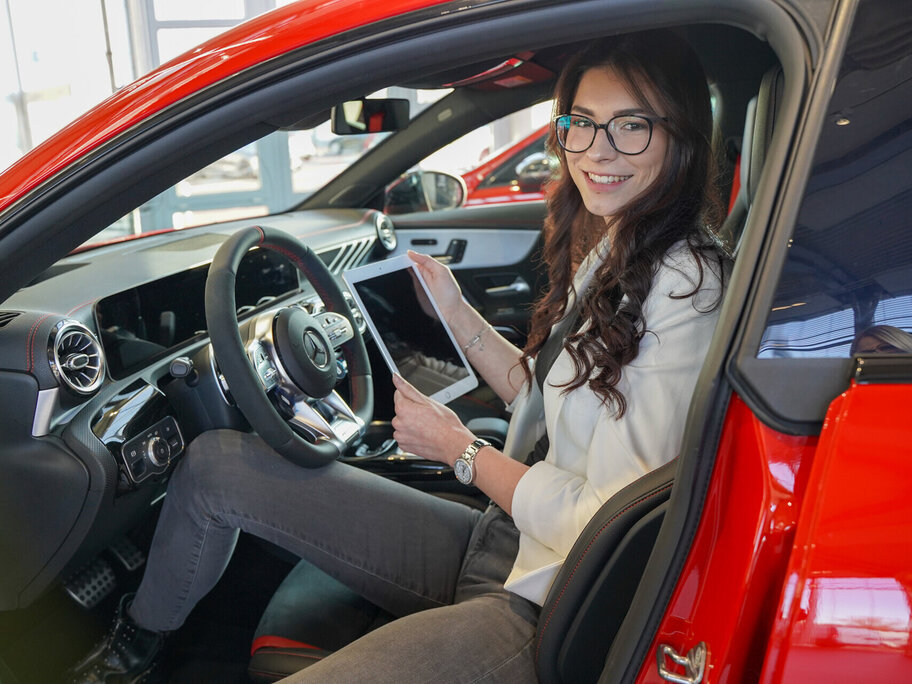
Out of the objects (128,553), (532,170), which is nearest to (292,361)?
(128,553)

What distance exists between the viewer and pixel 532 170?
467 cm

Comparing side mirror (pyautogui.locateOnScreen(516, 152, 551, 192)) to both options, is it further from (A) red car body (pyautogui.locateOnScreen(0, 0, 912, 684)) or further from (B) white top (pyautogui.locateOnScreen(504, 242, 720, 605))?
(A) red car body (pyautogui.locateOnScreen(0, 0, 912, 684))

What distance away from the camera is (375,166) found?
2.71 meters

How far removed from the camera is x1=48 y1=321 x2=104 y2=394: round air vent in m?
1.20

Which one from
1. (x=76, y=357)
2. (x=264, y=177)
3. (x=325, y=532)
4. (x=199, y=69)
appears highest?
(x=264, y=177)

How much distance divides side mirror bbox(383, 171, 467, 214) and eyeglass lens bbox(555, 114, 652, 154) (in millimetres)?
1750

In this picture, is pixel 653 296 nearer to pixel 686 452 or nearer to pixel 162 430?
pixel 686 452

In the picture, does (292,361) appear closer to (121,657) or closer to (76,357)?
(76,357)

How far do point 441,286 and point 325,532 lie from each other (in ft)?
1.69

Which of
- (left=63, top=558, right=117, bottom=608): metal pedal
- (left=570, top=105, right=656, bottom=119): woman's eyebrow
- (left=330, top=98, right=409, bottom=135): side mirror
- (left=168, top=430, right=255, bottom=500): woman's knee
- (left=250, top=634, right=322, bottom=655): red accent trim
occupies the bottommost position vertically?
(left=63, top=558, right=117, bottom=608): metal pedal

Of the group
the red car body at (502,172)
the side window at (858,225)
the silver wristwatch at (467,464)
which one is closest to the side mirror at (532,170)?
the red car body at (502,172)

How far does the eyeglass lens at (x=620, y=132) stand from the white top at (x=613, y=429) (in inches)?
6.8

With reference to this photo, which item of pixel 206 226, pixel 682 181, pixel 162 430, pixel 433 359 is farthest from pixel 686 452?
pixel 206 226

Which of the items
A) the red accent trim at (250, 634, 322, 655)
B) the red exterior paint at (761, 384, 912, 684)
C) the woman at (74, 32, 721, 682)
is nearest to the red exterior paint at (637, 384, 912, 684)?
the red exterior paint at (761, 384, 912, 684)
